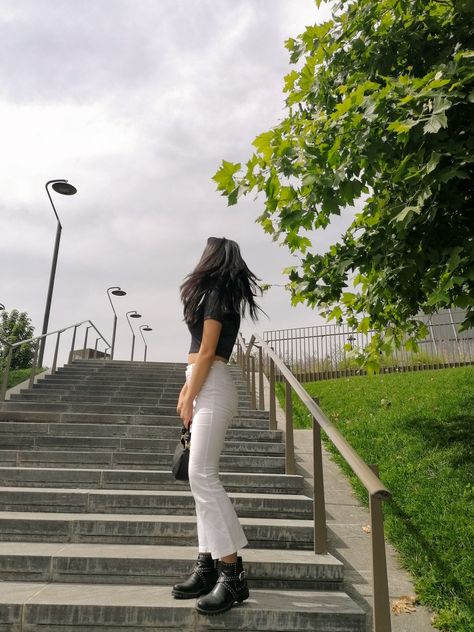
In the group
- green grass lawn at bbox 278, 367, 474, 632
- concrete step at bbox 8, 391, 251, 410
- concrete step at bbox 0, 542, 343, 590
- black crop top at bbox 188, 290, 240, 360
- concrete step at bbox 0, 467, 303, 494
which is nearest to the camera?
black crop top at bbox 188, 290, 240, 360

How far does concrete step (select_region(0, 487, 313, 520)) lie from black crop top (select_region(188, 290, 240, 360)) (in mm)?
1901

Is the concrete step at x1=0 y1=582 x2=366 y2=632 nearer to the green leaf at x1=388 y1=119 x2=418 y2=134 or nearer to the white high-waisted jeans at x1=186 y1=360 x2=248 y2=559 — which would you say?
the white high-waisted jeans at x1=186 y1=360 x2=248 y2=559

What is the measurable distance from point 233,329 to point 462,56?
2.68 metres

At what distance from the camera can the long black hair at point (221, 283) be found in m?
2.62

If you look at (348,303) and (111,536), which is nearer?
(111,536)

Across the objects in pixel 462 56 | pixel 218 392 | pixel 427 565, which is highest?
pixel 462 56

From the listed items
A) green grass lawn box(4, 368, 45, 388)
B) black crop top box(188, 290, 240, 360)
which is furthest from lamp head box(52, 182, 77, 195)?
black crop top box(188, 290, 240, 360)

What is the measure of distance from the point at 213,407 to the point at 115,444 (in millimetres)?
3390

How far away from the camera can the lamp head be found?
12.3 metres

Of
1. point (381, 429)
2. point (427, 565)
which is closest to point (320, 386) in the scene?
point (381, 429)

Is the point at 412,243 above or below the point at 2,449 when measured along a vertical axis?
above

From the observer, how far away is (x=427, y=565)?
357 cm

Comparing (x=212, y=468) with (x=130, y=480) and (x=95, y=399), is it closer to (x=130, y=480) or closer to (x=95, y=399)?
(x=130, y=480)

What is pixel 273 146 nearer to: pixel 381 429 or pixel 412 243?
pixel 412 243
